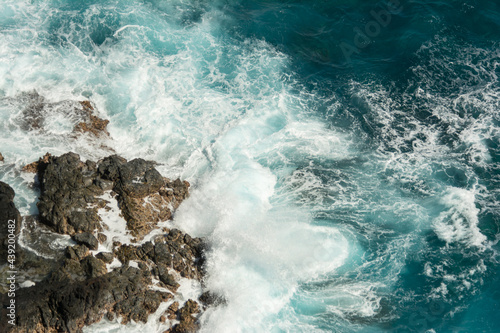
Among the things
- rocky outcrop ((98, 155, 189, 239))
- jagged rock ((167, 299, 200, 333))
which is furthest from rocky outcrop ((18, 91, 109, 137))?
jagged rock ((167, 299, 200, 333))

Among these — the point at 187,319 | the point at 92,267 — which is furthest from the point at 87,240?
the point at 187,319

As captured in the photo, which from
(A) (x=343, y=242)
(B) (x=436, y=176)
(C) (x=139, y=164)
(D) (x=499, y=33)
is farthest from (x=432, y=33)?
(C) (x=139, y=164)

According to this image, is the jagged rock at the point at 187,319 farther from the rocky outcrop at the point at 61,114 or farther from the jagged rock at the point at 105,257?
the rocky outcrop at the point at 61,114

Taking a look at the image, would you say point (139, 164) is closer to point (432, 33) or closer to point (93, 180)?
point (93, 180)

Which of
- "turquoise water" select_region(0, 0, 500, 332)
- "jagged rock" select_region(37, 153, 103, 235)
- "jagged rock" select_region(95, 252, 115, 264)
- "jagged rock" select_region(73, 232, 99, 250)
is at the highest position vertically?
"turquoise water" select_region(0, 0, 500, 332)

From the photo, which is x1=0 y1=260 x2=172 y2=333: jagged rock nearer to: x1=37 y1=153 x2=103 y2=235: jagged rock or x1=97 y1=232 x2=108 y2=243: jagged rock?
x1=97 y1=232 x2=108 y2=243: jagged rock

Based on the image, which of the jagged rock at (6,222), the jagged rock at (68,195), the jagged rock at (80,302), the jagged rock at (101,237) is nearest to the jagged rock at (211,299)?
the jagged rock at (80,302)
